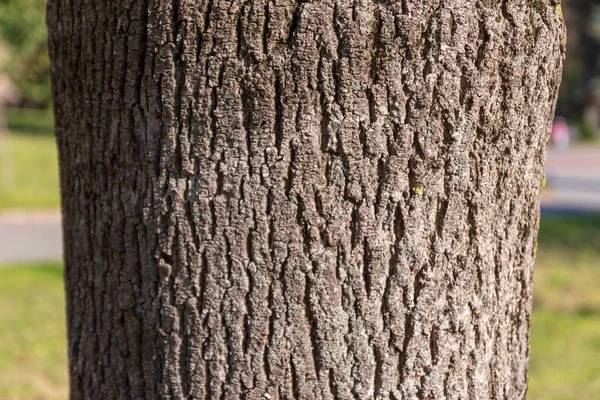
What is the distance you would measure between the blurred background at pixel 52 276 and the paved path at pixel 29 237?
1 centimetres

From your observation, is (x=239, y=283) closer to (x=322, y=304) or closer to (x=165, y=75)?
(x=322, y=304)

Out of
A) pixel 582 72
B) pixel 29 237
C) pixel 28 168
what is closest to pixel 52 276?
pixel 29 237

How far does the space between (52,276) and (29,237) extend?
10.4 feet

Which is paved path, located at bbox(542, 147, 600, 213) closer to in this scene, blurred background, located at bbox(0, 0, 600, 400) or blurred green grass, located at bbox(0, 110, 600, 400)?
blurred background, located at bbox(0, 0, 600, 400)

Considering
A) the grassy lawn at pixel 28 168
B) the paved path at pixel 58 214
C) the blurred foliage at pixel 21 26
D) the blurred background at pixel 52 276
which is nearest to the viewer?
→ the blurred background at pixel 52 276

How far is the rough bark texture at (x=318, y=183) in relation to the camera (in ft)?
5.80

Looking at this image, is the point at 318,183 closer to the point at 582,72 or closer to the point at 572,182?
the point at 572,182

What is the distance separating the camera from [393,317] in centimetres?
185

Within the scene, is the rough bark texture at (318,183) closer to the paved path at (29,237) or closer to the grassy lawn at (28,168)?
the paved path at (29,237)

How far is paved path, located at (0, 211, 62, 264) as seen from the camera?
9.77m

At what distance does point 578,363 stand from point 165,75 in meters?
4.81

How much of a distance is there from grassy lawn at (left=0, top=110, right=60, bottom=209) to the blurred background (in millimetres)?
46

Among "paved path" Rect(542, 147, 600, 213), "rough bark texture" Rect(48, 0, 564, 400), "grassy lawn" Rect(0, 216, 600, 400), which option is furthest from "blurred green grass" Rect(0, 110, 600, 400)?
"paved path" Rect(542, 147, 600, 213)

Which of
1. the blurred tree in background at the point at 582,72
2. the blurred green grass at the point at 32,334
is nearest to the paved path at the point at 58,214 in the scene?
the blurred green grass at the point at 32,334
